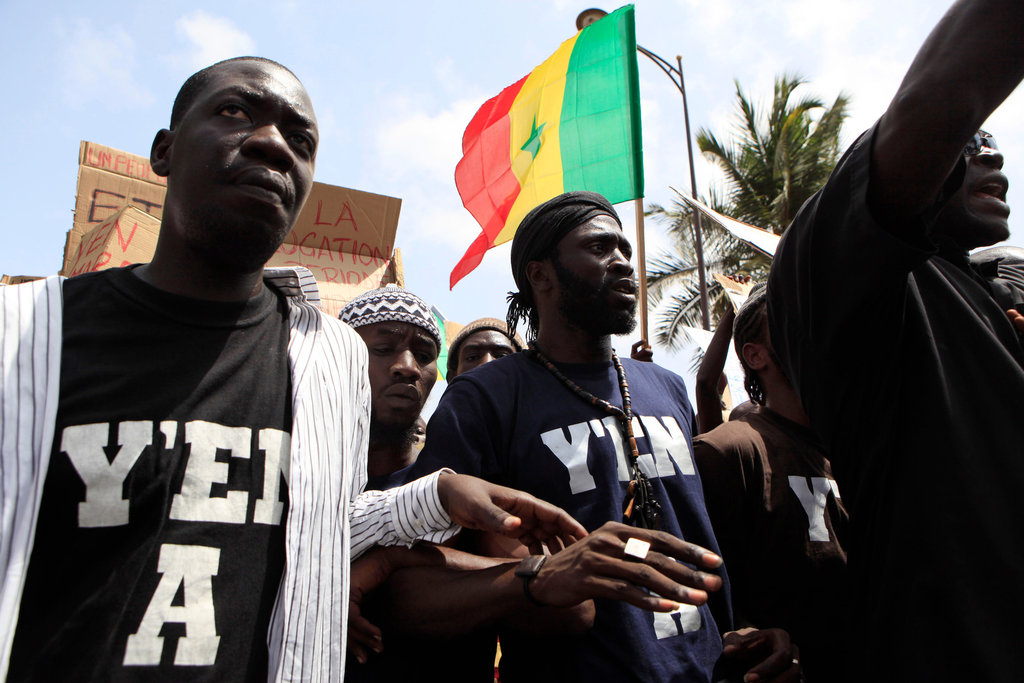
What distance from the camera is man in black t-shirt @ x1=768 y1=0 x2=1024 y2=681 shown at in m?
1.19

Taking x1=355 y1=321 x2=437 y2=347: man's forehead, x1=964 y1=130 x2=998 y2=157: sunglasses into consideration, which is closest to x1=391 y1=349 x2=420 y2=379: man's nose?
x1=355 y1=321 x2=437 y2=347: man's forehead

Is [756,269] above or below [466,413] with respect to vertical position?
above

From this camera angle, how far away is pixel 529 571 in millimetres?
1679

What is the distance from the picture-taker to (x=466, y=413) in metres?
2.20

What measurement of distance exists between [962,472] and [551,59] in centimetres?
454

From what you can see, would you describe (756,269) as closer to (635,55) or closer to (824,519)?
(635,55)

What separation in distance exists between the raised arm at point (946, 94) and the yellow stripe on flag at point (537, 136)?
3632 mm

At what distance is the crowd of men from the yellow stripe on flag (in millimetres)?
2745

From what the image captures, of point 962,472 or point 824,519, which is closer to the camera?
point 962,472

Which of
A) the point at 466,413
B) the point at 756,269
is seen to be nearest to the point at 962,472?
the point at 466,413

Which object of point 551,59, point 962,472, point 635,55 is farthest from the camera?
point 551,59

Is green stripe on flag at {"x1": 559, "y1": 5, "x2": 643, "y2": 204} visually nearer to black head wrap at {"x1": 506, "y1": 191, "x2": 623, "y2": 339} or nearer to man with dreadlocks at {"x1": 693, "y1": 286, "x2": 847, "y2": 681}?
black head wrap at {"x1": 506, "y1": 191, "x2": 623, "y2": 339}

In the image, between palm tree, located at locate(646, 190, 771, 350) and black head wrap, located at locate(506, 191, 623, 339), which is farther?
palm tree, located at locate(646, 190, 771, 350)

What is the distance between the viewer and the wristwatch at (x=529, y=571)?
1.67 m
